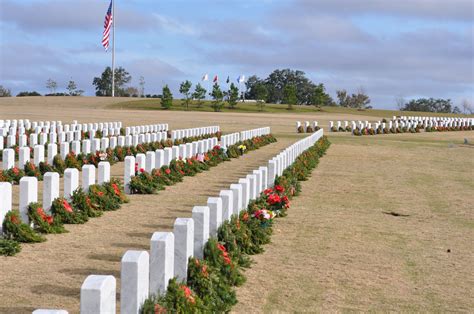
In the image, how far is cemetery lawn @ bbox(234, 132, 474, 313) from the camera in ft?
21.7

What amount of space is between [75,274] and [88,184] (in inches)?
165

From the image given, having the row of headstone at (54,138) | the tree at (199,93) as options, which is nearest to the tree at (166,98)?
the tree at (199,93)

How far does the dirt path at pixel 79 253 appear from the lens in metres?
6.21

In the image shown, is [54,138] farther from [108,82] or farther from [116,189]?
[108,82]

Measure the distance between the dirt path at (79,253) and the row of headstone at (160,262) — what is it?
846 millimetres

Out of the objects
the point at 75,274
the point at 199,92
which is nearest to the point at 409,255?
the point at 75,274

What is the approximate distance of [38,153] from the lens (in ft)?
50.2

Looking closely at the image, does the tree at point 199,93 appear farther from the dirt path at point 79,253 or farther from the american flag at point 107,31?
the dirt path at point 79,253

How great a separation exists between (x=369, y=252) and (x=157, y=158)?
24.7ft

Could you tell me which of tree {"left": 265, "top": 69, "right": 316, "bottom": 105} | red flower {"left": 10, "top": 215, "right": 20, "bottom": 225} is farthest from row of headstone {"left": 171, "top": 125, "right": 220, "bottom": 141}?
tree {"left": 265, "top": 69, "right": 316, "bottom": 105}

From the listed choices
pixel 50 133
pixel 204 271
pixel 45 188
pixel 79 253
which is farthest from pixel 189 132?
pixel 204 271

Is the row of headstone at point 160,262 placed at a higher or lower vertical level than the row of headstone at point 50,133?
higher

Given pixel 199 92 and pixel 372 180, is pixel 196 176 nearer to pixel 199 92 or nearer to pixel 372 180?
pixel 372 180

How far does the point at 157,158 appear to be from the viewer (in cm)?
1541
